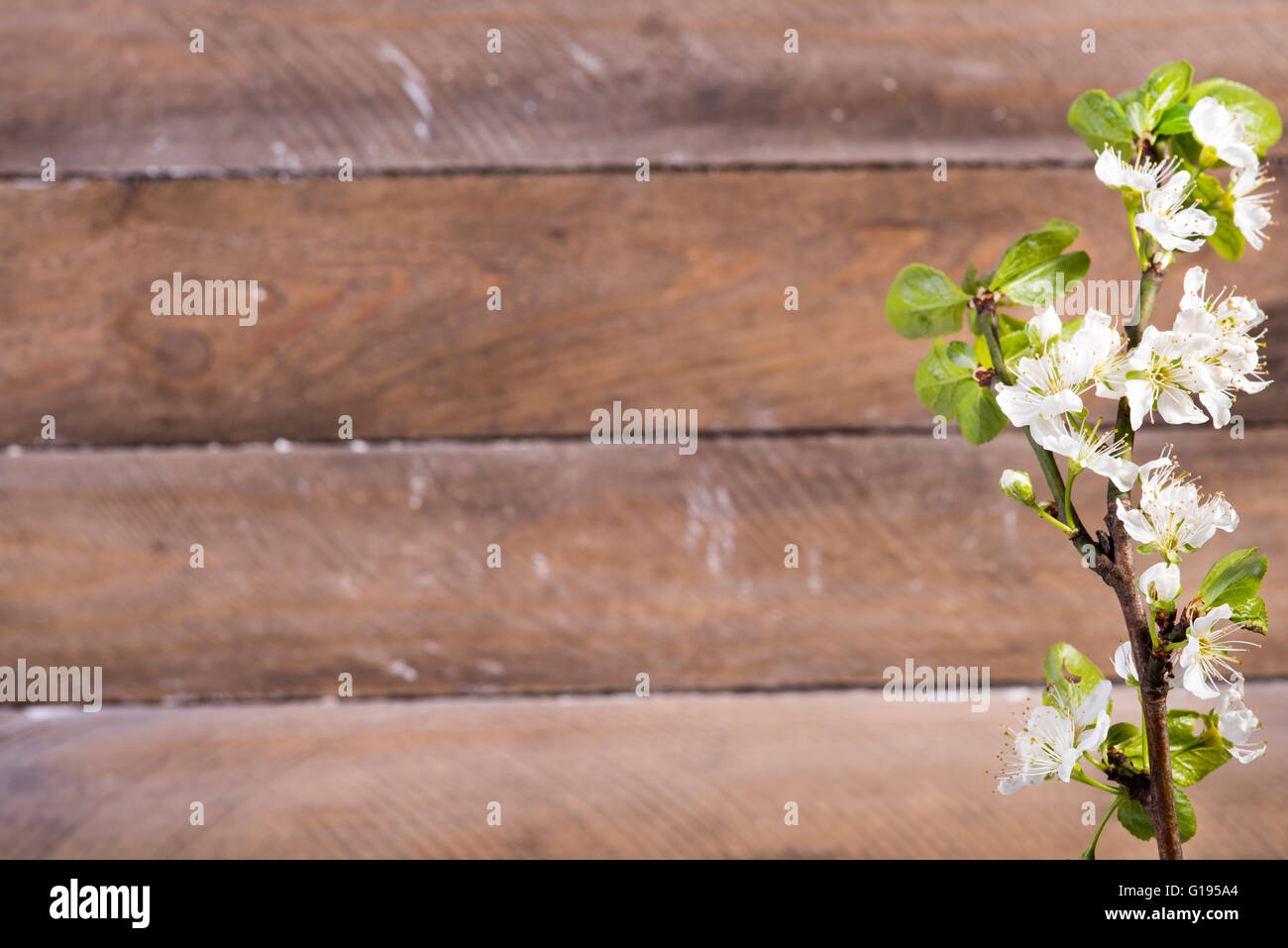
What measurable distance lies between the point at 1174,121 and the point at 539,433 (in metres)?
0.53

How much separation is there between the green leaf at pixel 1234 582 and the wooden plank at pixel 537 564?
46cm

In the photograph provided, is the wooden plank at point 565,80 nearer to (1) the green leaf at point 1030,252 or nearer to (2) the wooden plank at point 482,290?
(2) the wooden plank at point 482,290

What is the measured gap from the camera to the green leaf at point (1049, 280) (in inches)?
12.8

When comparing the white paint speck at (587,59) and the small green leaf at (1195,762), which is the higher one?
the white paint speck at (587,59)

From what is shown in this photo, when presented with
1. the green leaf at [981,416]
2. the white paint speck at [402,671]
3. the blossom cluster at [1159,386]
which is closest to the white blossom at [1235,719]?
the blossom cluster at [1159,386]

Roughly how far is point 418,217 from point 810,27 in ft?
1.19

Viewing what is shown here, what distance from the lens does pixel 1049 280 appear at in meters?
0.33

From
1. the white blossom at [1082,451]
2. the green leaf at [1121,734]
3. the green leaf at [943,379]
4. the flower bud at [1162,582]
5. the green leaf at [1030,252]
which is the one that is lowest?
the green leaf at [1121,734]

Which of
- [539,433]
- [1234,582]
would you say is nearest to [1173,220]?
[1234,582]

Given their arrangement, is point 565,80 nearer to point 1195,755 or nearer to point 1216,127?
point 1216,127

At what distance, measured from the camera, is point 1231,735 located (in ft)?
1.02

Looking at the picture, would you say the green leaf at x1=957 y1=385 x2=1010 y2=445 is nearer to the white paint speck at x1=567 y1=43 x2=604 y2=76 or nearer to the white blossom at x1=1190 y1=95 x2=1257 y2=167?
the white blossom at x1=1190 y1=95 x2=1257 y2=167

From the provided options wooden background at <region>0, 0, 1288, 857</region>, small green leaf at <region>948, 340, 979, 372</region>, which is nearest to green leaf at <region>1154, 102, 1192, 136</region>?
small green leaf at <region>948, 340, 979, 372</region>
